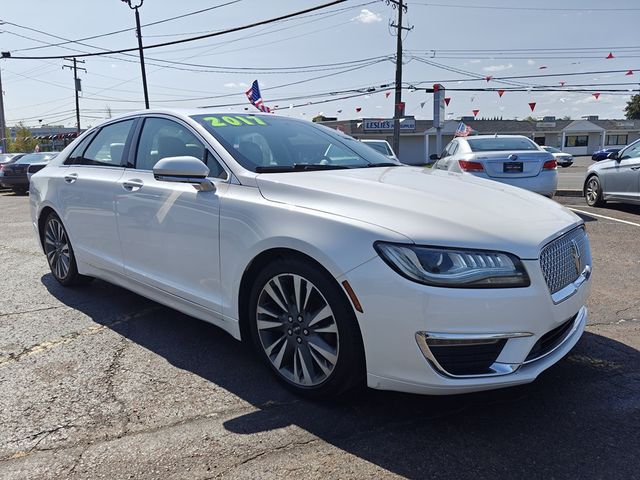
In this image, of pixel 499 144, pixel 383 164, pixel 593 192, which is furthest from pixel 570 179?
pixel 383 164

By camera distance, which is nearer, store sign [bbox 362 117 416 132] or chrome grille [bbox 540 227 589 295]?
chrome grille [bbox 540 227 589 295]

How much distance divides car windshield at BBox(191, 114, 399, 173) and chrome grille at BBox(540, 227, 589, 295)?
148cm

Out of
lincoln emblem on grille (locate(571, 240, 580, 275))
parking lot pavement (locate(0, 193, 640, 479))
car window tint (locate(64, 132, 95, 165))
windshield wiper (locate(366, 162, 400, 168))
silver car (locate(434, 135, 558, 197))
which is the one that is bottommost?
parking lot pavement (locate(0, 193, 640, 479))

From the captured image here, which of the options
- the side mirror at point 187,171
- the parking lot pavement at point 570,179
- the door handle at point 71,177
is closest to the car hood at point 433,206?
the side mirror at point 187,171

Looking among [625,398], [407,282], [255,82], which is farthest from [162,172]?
[255,82]

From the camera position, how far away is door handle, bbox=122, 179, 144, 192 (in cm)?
369

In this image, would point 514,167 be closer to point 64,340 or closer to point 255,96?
point 64,340

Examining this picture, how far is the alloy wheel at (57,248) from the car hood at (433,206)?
8.94 feet

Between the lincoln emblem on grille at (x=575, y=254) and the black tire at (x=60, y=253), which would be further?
the black tire at (x=60, y=253)

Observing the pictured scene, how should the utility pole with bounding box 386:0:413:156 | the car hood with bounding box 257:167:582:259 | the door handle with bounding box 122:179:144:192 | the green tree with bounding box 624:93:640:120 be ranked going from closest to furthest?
1. the car hood with bounding box 257:167:582:259
2. the door handle with bounding box 122:179:144:192
3. the utility pole with bounding box 386:0:413:156
4. the green tree with bounding box 624:93:640:120

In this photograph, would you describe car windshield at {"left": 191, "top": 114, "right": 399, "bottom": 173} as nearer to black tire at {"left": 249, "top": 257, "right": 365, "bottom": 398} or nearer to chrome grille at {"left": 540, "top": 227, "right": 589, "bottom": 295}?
black tire at {"left": 249, "top": 257, "right": 365, "bottom": 398}

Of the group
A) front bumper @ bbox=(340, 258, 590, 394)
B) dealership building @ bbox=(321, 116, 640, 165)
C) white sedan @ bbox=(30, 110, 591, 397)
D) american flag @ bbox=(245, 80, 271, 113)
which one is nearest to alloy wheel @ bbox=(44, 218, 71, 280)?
white sedan @ bbox=(30, 110, 591, 397)

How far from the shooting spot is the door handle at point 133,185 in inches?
145

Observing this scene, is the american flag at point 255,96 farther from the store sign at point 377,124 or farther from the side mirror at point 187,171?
the store sign at point 377,124
